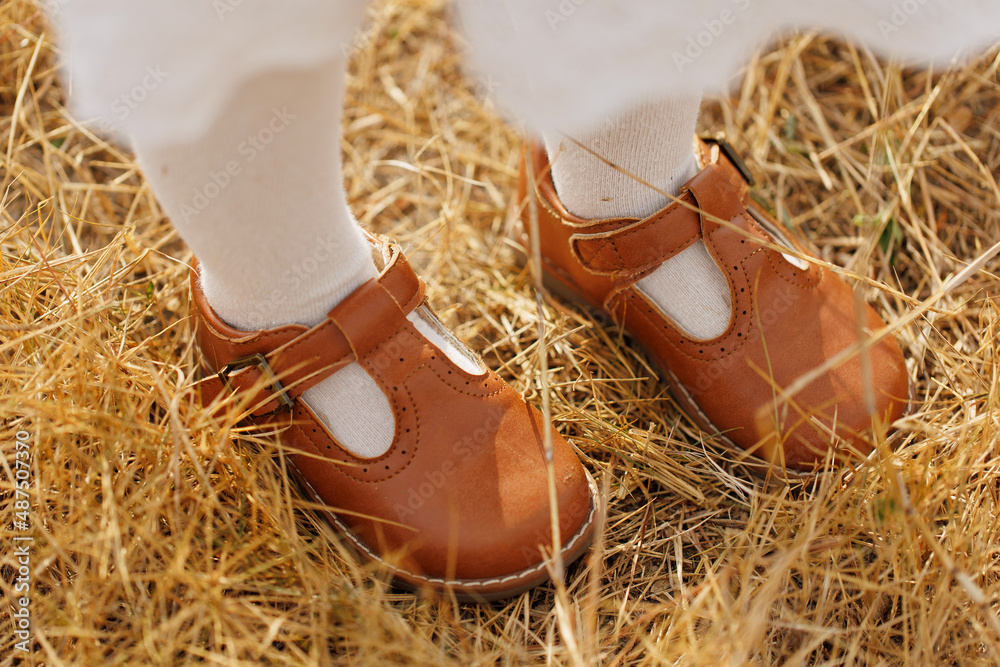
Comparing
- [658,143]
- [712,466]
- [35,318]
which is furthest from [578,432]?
[35,318]

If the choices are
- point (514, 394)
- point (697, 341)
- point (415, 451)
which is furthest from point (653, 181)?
point (415, 451)

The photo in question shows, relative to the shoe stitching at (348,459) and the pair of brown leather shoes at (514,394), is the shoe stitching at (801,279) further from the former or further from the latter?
the shoe stitching at (348,459)

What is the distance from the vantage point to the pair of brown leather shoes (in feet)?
2.95

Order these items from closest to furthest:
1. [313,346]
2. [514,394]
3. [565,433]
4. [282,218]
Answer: [282,218], [313,346], [514,394], [565,433]

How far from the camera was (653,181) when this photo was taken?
3.34 feet

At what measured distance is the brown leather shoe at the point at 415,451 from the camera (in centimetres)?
89

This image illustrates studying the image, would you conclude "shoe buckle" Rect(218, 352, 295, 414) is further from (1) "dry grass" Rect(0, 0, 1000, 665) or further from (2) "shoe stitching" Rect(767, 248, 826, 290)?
(2) "shoe stitching" Rect(767, 248, 826, 290)

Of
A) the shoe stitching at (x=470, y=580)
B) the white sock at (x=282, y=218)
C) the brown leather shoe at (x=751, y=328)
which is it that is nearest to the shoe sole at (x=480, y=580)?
the shoe stitching at (x=470, y=580)

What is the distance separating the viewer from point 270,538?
87 centimetres

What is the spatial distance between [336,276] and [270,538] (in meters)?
0.34

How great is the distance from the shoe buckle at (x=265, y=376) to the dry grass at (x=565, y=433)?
7 centimetres

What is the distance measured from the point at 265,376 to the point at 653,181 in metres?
0.60

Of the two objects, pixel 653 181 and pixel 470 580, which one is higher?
pixel 653 181

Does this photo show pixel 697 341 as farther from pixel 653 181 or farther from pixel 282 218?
pixel 282 218
